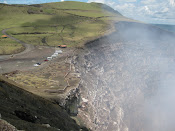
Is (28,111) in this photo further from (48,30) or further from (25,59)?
(48,30)

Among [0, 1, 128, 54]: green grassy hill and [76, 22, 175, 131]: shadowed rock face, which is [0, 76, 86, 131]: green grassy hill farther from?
[0, 1, 128, 54]: green grassy hill

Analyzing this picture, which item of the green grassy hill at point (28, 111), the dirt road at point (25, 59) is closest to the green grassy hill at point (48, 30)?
the dirt road at point (25, 59)

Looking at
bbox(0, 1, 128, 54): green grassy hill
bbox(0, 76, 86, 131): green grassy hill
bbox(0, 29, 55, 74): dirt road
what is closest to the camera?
bbox(0, 76, 86, 131): green grassy hill

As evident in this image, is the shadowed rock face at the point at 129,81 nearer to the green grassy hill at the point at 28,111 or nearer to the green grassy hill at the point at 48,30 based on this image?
the green grassy hill at the point at 28,111

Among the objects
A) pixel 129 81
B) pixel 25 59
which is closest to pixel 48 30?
pixel 25 59

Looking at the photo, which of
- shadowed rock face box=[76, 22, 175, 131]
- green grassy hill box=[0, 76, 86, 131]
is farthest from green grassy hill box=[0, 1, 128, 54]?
green grassy hill box=[0, 76, 86, 131]

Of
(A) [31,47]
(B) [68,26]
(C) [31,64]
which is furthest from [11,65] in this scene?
(B) [68,26]
